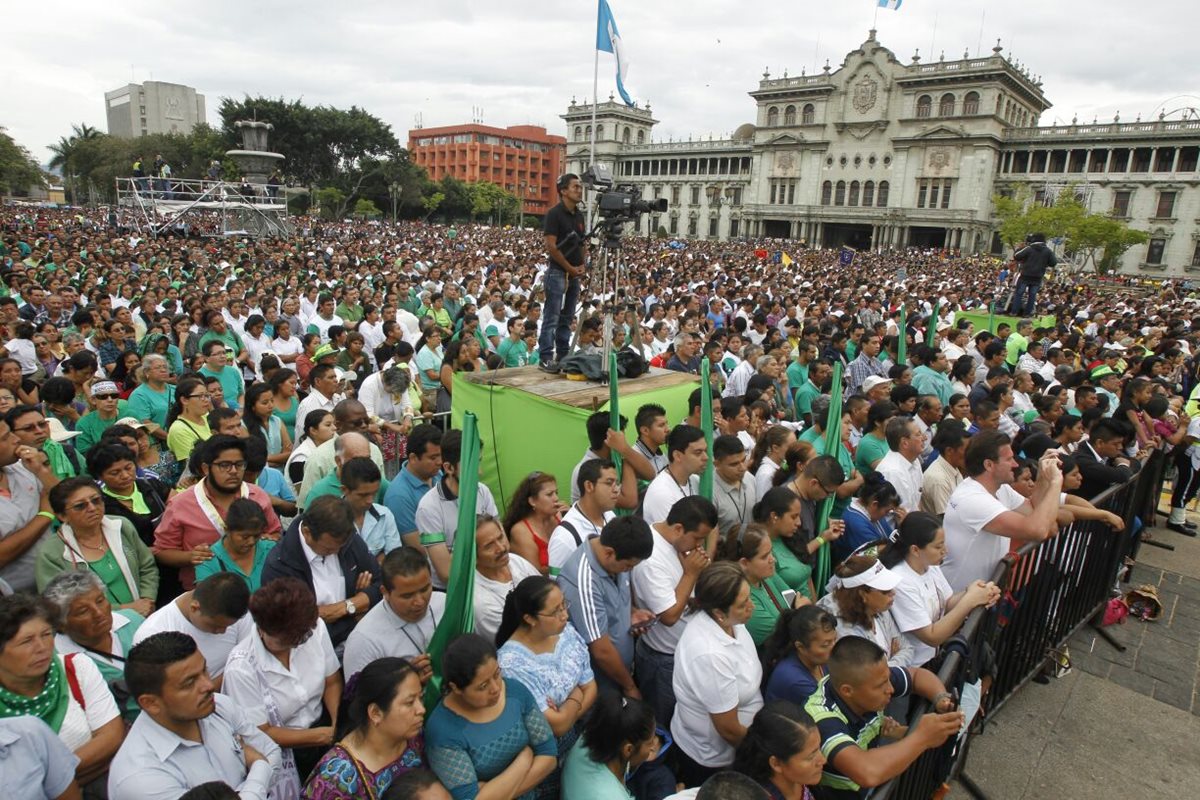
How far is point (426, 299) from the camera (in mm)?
10797

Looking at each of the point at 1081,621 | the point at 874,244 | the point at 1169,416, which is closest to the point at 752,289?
the point at 1169,416

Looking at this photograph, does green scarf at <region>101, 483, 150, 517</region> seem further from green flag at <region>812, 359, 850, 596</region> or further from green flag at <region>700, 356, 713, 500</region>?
green flag at <region>812, 359, 850, 596</region>

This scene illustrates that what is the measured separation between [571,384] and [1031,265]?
10741mm

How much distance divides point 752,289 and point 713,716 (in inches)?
604

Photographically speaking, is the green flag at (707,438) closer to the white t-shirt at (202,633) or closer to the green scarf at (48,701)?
the white t-shirt at (202,633)

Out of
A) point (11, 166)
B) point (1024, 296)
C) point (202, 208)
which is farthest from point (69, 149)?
point (1024, 296)

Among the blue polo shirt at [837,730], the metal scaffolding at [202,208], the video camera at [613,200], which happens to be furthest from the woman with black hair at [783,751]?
the metal scaffolding at [202,208]

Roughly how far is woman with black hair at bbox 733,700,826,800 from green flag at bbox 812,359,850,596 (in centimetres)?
176

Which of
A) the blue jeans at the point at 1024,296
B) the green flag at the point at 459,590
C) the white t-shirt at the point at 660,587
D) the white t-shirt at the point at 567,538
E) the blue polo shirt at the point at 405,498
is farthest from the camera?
the blue jeans at the point at 1024,296

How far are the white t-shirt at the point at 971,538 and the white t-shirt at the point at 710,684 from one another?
1.70m

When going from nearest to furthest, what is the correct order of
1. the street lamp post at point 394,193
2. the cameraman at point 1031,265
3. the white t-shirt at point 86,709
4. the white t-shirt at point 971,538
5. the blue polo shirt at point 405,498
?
the white t-shirt at point 86,709
the white t-shirt at point 971,538
the blue polo shirt at point 405,498
the cameraman at point 1031,265
the street lamp post at point 394,193

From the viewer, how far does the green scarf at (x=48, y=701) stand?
2.16 meters

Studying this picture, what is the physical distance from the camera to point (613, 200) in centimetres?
511

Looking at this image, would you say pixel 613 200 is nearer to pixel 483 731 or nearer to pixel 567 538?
pixel 567 538
